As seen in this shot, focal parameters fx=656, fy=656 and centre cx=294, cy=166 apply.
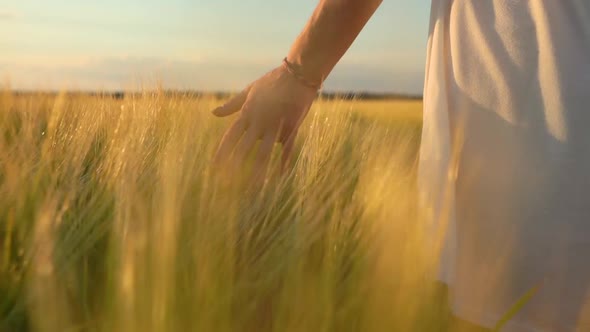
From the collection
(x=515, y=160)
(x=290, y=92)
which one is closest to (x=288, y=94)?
(x=290, y=92)

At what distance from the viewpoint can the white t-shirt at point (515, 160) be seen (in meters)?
0.67

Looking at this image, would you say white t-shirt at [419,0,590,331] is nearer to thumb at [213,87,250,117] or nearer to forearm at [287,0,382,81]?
forearm at [287,0,382,81]

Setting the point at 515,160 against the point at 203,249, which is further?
the point at 515,160

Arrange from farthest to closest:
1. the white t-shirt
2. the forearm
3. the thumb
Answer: the thumb, the forearm, the white t-shirt

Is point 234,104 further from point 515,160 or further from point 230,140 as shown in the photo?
point 515,160

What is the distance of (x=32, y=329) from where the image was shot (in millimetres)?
563

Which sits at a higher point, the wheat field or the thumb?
the thumb

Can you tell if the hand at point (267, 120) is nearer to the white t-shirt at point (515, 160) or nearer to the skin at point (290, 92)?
the skin at point (290, 92)

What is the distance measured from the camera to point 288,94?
0.85 m

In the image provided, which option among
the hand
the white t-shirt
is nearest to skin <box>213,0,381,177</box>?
the hand

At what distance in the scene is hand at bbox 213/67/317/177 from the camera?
0.84 meters

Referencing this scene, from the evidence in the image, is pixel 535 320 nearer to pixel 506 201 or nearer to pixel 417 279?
pixel 506 201

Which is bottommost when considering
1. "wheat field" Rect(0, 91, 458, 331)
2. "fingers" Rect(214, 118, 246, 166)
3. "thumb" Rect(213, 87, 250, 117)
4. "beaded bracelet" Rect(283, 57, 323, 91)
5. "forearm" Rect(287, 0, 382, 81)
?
"wheat field" Rect(0, 91, 458, 331)

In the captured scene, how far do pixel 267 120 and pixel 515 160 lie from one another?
1.02 ft
